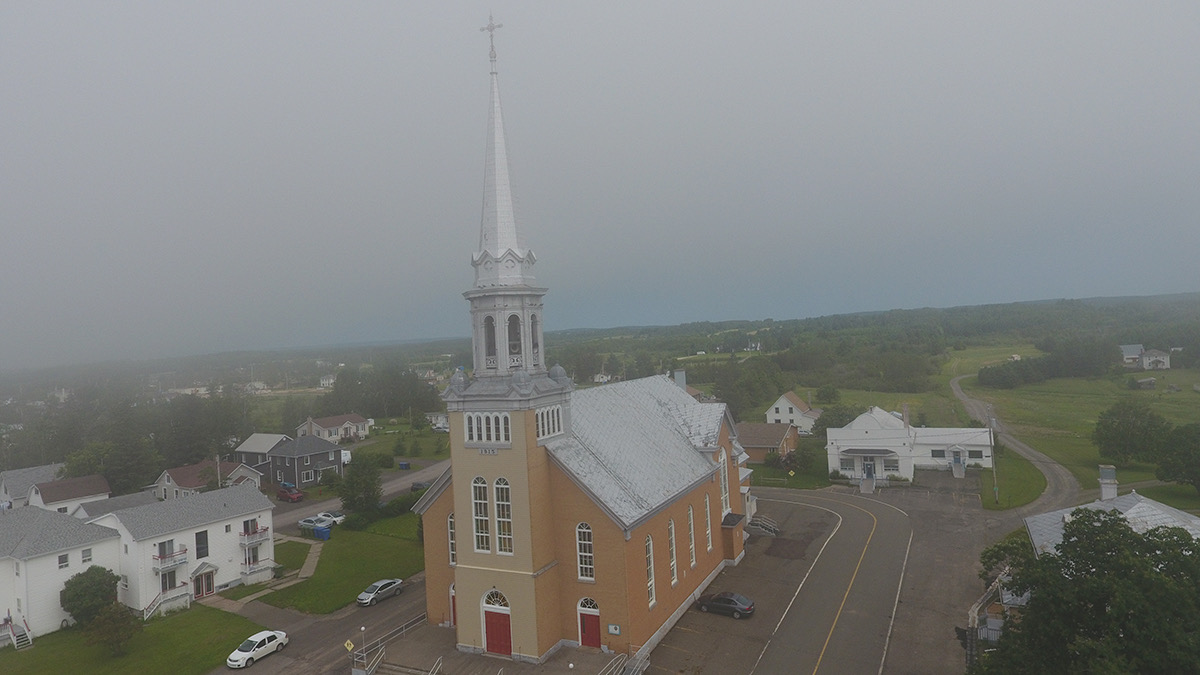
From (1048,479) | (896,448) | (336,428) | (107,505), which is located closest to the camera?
(107,505)

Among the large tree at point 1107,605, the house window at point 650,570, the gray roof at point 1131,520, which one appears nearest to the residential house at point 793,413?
the gray roof at point 1131,520

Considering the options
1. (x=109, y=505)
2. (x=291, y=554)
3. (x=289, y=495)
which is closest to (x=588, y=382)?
(x=289, y=495)

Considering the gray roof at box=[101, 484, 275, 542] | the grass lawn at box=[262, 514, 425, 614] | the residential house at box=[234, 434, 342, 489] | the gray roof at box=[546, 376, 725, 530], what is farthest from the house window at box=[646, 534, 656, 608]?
the residential house at box=[234, 434, 342, 489]

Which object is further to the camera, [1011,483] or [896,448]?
[896,448]

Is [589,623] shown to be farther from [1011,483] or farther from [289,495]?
[289,495]

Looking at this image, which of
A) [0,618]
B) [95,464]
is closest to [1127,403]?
[0,618]
